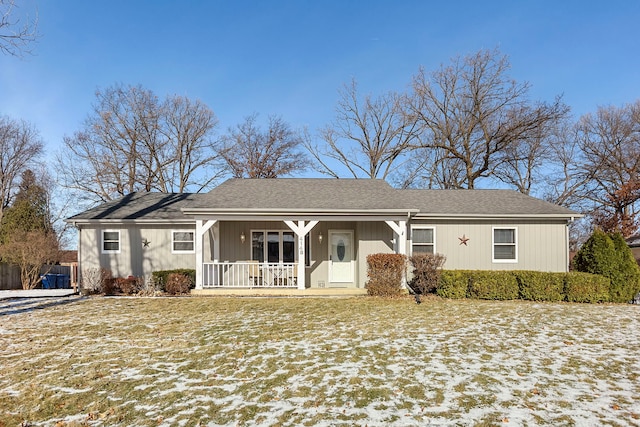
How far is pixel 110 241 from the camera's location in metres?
14.2

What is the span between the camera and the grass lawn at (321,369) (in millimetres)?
3766

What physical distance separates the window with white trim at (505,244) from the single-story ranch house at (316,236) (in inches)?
1.3

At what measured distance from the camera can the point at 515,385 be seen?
4441mm

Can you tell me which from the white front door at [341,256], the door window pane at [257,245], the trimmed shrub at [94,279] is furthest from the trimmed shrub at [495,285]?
the trimmed shrub at [94,279]

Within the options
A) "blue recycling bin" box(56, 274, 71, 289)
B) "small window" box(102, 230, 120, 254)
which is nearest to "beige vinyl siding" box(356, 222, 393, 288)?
"small window" box(102, 230, 120, 254)

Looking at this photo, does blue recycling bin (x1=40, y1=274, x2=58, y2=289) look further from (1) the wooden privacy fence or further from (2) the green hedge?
(2) the green hedge

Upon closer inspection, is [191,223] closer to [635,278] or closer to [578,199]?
[635,278]

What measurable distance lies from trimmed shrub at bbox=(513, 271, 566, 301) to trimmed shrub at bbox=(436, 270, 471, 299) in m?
1.49

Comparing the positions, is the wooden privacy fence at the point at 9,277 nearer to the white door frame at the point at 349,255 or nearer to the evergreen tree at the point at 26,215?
the evergreen tree at the point at 26,215

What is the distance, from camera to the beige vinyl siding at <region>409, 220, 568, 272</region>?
13.5 m

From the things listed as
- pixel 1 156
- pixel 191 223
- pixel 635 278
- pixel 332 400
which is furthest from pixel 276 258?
pixel 1 156

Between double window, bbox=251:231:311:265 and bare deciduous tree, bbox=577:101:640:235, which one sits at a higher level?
bare deciduous tree, bbox=577:101:640:235

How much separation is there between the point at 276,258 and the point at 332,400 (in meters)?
9.84

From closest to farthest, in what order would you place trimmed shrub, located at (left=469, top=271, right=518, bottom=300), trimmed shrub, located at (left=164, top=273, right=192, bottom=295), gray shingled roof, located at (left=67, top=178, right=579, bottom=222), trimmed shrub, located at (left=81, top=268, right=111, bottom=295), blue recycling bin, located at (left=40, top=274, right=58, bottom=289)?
trimmed shrub, located at (left=469, top=271, right=518, bottom=300), trimmed shrub, located at (left=164, top=273, right=192, bottom=295), gray shingled roof, located at (left=67, top=178, right=579, bottom=222), trimmed shrub, located at (left=81, top=268, right=111, bottom=295), blue recycling bin, located at (left=40, top=274, right=58, bottom=289)
